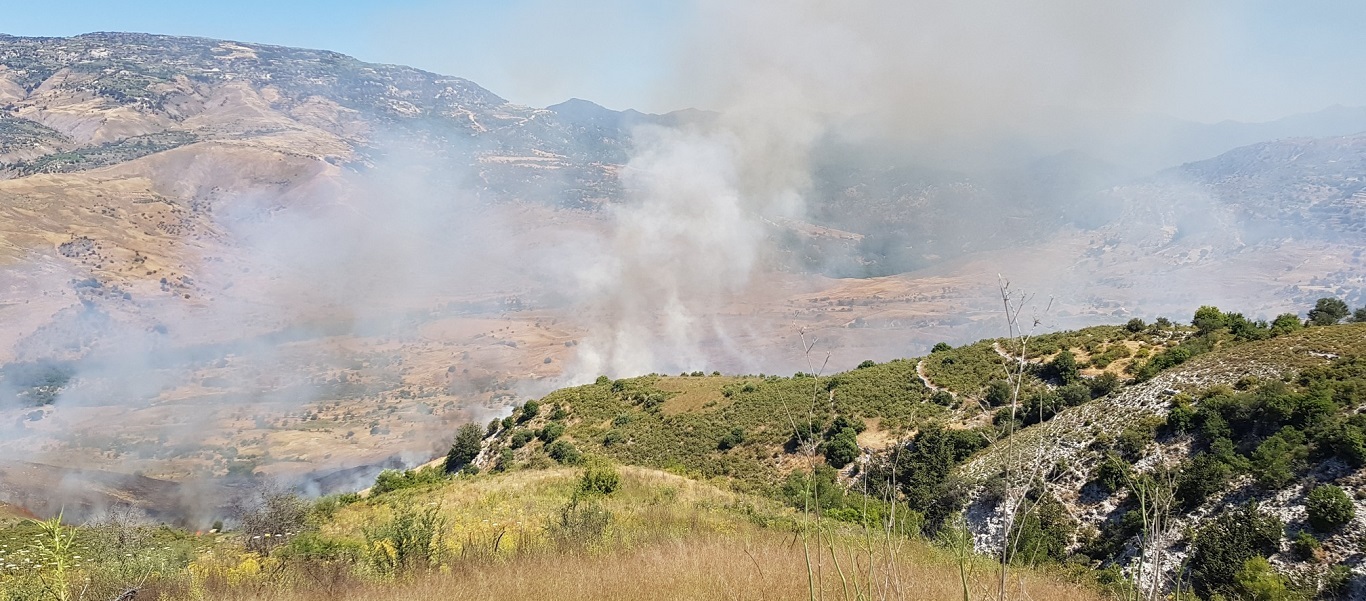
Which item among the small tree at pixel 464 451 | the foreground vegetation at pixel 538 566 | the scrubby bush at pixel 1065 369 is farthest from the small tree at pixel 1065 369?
the small tree at pixel 464 451

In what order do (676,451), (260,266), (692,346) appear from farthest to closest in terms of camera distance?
(260,266) → (692,346) → (676,451)

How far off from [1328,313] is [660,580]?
3299 cm

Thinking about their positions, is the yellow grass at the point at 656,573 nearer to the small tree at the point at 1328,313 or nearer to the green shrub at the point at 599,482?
the green shrub at the point at 599,482

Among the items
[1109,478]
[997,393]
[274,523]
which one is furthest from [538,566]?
[997,393]

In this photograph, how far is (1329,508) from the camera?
1139 centimetres

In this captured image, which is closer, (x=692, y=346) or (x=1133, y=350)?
(x=1133, y=350)

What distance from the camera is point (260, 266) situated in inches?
4503

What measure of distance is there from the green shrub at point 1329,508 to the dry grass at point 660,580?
8942 millimetres

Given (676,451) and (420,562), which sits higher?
(420,562)

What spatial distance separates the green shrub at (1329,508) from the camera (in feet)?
36.9

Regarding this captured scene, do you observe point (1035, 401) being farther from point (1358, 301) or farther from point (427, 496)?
point (1358, 301)

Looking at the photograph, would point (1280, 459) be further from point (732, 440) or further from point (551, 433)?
point (551, 433)

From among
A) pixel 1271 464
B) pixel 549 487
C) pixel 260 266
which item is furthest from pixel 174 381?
pixel 1271 464

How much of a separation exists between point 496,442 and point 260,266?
103 metres
